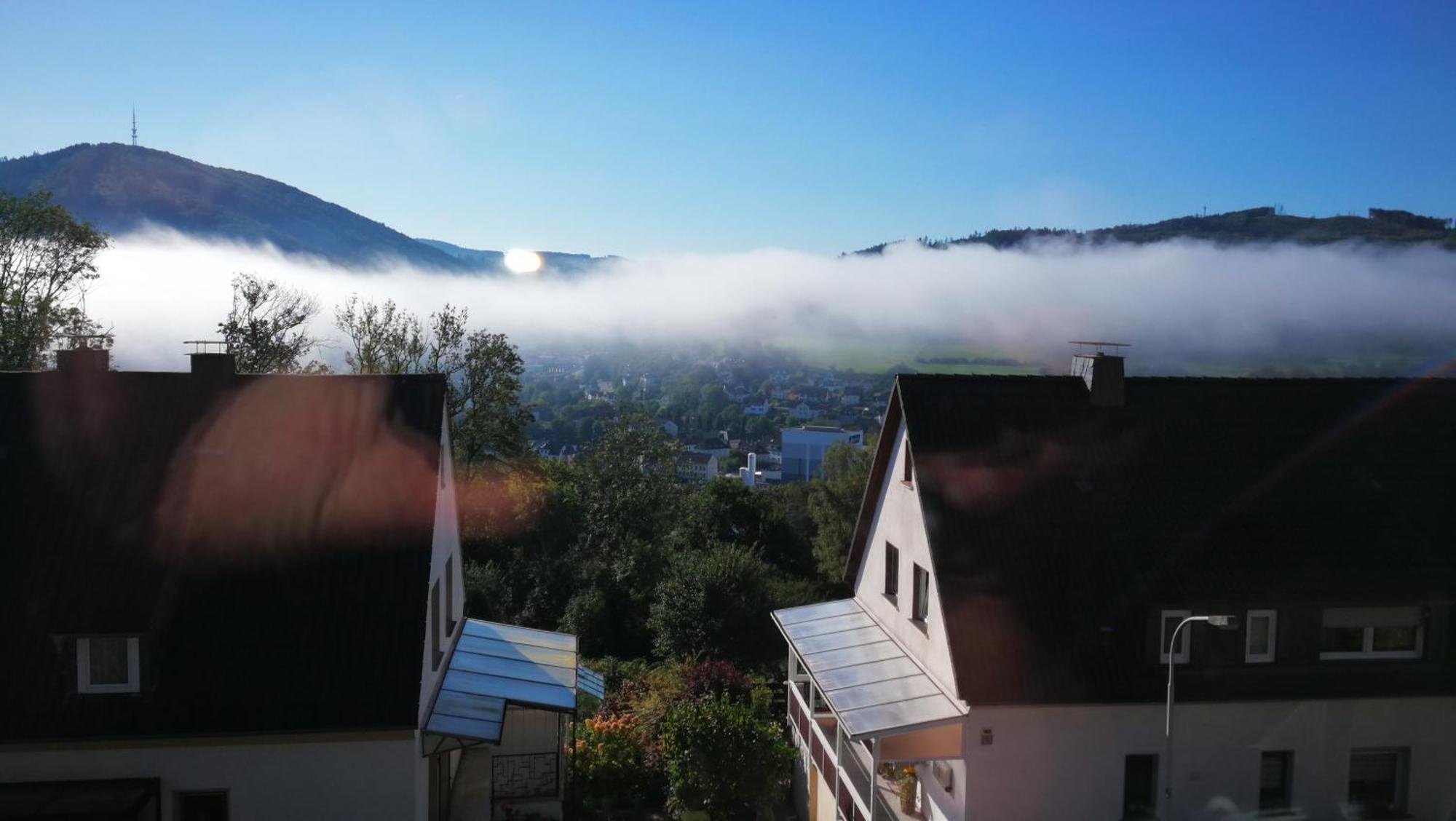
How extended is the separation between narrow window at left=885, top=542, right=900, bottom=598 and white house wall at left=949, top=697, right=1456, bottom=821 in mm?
4599

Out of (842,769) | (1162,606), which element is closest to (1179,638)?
(1162,606)

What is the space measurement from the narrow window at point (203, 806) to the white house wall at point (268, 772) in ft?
0.57

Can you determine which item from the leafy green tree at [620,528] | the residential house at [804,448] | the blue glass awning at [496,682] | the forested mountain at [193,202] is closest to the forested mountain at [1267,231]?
the residential house at [804,448]

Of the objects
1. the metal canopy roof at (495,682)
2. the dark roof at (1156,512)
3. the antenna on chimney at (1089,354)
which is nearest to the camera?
the metal canopy roof at (495,682)

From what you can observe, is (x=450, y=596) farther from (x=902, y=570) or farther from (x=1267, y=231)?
(x=1267, y=231)

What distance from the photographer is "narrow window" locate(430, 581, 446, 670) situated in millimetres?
15203

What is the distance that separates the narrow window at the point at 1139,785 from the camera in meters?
14.6

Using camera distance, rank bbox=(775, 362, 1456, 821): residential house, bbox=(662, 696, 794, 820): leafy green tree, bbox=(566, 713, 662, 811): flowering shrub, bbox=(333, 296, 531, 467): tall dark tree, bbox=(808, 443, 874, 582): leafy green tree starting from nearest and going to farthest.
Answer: bbox=(775, 362, 1456, 821): residential house
bbox=(662, 696, 794, 820): leafy green tree
bbox=(566, 713, 662, 811): flowering shrub
bbox=(333, 296, 531, 467): tall dark tree
bbox=(808, 443, 874, 582): leafy green tree

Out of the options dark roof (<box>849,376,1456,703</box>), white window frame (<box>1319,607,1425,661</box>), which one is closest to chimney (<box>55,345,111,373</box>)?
dark roof (<box>849,376,1456,703</box>)

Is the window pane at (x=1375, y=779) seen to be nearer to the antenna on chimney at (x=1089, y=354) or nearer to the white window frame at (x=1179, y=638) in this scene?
the white window frame at (x=1179, y=638)

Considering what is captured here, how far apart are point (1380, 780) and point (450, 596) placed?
15691 millimetres

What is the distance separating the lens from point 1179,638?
14.8 m

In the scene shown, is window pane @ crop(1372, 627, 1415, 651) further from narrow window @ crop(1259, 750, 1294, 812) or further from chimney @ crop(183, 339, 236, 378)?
chimney @ crop(183, 339, 236, 378)

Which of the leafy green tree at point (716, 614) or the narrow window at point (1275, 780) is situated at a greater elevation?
the narrow window at point (1275, 780)
